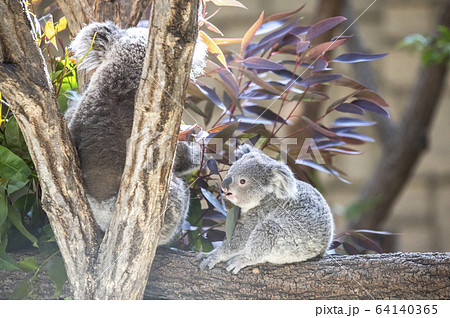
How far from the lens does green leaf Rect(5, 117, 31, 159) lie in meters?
1.61

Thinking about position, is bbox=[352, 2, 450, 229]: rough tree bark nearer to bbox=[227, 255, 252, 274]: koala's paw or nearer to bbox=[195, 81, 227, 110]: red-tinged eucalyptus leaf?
bbox=[195, 81, 227, 110]: red-tinged eucalyptus leaf

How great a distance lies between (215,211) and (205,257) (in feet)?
1.10

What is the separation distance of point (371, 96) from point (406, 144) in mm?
1737

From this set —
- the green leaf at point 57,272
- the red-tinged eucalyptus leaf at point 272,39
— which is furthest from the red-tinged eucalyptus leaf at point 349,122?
the green leaf at point 57,272

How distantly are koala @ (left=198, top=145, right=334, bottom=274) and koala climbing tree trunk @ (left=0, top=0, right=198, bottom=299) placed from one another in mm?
272

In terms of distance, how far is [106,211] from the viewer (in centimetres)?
151

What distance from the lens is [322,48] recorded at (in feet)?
5.99

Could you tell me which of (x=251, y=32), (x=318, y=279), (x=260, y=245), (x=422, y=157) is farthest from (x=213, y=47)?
(x=422, y=157)

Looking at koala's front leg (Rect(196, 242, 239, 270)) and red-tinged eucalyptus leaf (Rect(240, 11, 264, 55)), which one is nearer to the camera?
A: koala's front leg (Rect(196, 242, 239, 270))

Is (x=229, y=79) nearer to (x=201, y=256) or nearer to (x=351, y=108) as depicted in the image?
(x=351, y=108)

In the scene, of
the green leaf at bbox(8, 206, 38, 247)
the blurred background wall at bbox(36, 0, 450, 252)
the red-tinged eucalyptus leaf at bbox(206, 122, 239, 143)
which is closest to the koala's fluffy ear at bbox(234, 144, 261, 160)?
the red-tinged eucalyptus leaf at bbox(206, 122, 239, 143)

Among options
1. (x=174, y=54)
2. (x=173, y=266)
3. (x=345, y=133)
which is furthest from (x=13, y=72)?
(x=345, y=133)

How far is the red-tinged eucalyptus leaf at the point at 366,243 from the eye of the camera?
1.82 m
